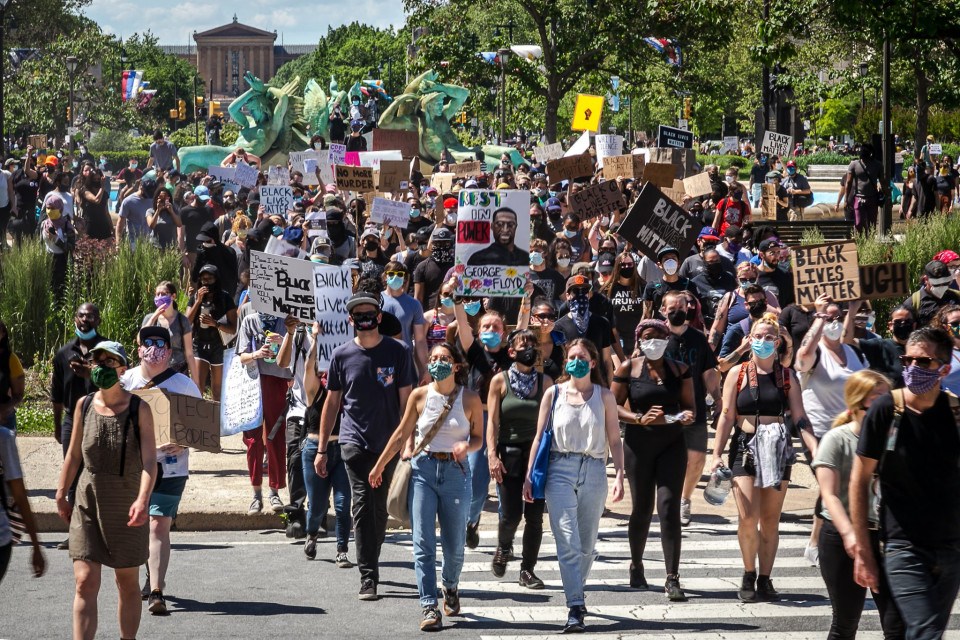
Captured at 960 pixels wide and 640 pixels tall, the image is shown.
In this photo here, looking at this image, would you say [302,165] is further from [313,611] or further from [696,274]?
[313,611]

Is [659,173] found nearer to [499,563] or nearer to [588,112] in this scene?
[588,112]

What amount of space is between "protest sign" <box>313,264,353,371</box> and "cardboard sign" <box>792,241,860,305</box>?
12.2ft

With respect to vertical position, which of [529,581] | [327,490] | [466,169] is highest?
[466,169]

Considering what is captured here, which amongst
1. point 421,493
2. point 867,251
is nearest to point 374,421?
point 421,493

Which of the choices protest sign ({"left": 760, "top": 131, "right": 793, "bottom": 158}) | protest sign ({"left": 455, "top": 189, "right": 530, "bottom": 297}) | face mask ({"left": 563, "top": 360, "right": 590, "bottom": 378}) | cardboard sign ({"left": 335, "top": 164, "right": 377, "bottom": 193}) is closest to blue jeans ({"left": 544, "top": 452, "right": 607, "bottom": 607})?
face mask ({"left": 563, "top": 360, "right": 590, "bottom": 378})

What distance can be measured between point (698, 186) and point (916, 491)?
1609 cm

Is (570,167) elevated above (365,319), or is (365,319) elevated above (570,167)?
(570,167)

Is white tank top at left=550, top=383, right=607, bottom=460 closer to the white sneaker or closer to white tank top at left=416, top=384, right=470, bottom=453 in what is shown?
white tank top at left=416, top=384, right=470, bottom=453

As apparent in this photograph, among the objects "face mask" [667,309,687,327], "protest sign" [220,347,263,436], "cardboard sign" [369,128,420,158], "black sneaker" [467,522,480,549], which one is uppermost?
"cardboard sign" [369,128,420,158]

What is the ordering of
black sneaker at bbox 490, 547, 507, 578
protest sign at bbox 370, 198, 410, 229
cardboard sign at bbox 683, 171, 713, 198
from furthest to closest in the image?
1. cardboard sign at bbox 683, 171, 713, 198
2. protest sign at bbox 370, 198, 410, 229
3. black sneaker at bbox 490, 547, 507, 578

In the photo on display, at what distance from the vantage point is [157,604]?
8.61 m

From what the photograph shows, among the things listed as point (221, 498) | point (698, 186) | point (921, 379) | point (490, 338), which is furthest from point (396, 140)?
point (921, 379)

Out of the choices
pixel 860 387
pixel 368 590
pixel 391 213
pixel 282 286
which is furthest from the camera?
pixel 391 213

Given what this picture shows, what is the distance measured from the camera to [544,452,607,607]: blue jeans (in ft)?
27.7
